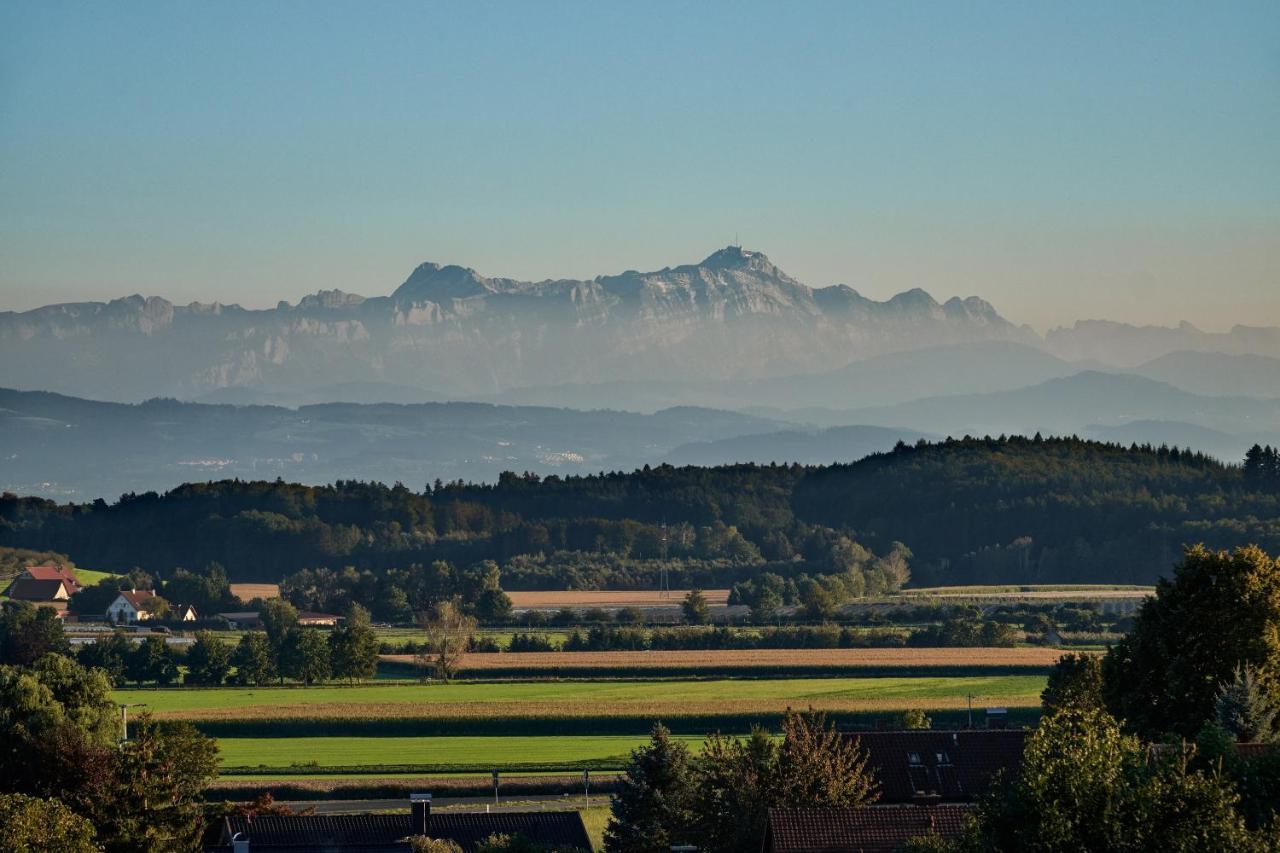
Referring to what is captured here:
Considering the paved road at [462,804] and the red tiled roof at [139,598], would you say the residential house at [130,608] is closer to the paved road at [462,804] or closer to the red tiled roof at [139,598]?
the red tiled roof at [139,598]

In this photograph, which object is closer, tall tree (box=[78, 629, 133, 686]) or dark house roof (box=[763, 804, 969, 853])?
dark house roof (box=[763, 804, 969, 853])

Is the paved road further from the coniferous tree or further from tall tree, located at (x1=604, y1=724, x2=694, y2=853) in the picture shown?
the coniferous tree

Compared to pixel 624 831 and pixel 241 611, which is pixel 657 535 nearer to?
pixel 241 611

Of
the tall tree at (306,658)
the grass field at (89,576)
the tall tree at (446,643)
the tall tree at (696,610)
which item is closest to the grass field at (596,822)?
the tall tree at (446,643)

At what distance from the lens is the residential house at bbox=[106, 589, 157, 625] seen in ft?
438

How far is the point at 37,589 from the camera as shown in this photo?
143 m

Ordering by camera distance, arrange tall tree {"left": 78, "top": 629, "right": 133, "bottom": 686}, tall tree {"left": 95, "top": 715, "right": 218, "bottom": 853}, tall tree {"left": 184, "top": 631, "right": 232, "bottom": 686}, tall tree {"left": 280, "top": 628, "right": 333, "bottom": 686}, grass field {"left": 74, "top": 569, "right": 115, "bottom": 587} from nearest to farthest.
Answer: tall tree {"left": 95, "top": 715, "right": 218, "bottom": 853}, tall tree {"left": 280, "top": 628, "right": 333, "bottom": 686}, tall tree {"left": 184, "top": 631, "right": 232, "bottom": 686}, tall tree {"left": 78, "top": 629, "right": 133, "bottom": 686}, grass field {"left": 74, "top": 569, "right": 115, "bottom": 587}

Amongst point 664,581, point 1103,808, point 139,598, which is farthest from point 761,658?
point 1103,808

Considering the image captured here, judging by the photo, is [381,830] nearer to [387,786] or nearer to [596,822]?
[596,822]

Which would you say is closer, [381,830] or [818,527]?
[381,830]

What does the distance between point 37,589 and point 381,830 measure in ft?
326

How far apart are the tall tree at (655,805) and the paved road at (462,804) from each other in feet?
31.0

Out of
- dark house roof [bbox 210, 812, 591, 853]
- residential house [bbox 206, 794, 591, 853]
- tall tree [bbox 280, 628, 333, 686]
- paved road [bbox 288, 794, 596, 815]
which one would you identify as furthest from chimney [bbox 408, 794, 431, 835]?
tall tree [bbox 280, 628, 333, 686]

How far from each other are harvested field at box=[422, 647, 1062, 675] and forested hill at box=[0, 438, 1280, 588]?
43.9 metres
